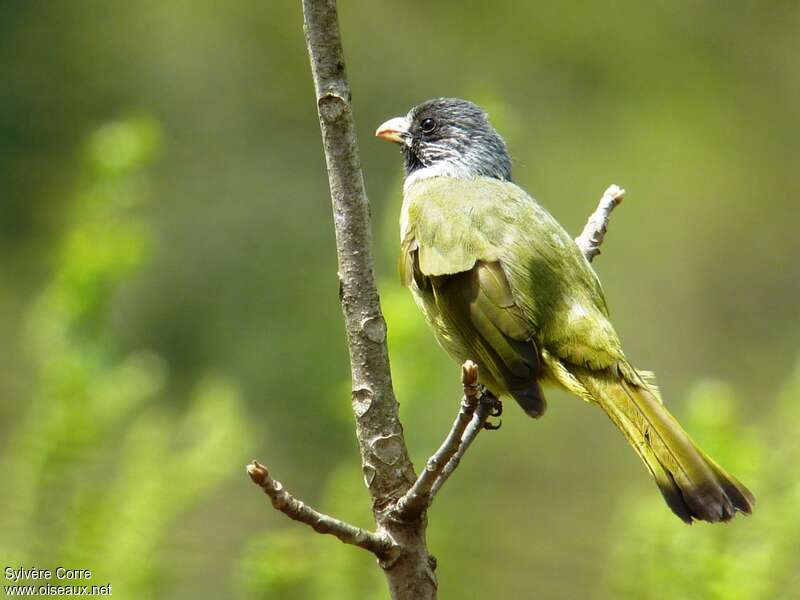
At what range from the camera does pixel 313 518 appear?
290 centimetres

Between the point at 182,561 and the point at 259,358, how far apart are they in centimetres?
381

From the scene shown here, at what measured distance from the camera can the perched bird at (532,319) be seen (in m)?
3.66

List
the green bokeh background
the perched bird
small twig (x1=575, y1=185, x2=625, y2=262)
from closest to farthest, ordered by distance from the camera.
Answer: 1. the perched bird
2. the green bokeh background
3. small twig (x1=575, y1=185, x2=625, y2=262)

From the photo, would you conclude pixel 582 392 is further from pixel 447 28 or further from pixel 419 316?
pixel 447 28

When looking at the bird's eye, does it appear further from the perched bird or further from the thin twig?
the thin twig

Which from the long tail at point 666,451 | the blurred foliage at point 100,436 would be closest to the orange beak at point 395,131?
the blurred foliage at point 100,436

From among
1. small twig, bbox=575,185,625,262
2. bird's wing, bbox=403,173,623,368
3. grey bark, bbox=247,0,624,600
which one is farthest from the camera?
small twig, bbox=575,185,625,262

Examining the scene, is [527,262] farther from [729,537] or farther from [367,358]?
[367,358]

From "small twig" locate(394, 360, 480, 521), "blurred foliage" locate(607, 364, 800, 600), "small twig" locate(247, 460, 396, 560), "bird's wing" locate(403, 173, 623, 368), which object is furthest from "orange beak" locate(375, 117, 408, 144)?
"small twig" locate(247, 460, 396, 560)

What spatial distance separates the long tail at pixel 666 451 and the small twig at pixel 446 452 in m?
0.87

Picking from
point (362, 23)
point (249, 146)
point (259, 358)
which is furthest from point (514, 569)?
point (362, 23)

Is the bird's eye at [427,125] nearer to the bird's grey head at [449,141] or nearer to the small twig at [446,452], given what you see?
the bird's grey head at [449,141]

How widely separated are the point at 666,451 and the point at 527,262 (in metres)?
0.88

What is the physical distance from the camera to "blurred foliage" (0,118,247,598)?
3.67m
